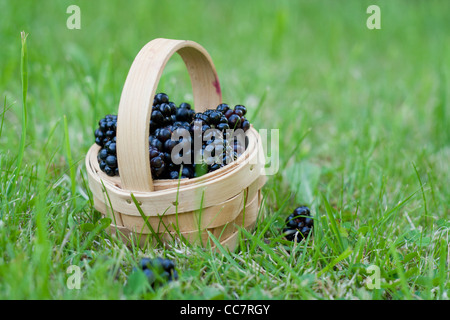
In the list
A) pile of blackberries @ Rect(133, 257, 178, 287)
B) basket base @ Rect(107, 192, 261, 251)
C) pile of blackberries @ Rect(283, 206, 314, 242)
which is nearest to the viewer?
pile of blackberries @ Rect(133, 257, 178, 287)

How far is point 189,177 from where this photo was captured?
140 cm

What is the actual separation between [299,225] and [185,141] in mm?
490

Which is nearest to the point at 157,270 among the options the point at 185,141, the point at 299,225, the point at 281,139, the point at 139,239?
the point at 139,239

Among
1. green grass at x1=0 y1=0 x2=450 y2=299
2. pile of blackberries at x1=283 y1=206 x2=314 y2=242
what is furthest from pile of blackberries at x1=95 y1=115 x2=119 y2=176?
pile of blackberries at x1=283 y1=206 x2=314 y2=242

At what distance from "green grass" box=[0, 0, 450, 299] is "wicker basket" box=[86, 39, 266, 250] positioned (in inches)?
2.5

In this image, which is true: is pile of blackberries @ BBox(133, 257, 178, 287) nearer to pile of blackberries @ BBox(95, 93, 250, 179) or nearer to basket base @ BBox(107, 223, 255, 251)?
basket base @ BBox(107, 223, 255, 251)

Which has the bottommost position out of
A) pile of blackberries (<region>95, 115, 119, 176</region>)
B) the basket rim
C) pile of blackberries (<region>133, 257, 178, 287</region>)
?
pile of blackberries (<region>133, 257, 178, 287</region>)

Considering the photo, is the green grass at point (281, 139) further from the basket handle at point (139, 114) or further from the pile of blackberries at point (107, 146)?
the basket handle at point (139, 114)

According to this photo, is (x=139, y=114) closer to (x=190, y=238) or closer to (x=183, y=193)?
(x=183, y=193)

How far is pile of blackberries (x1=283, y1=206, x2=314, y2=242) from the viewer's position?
1532 millimetres

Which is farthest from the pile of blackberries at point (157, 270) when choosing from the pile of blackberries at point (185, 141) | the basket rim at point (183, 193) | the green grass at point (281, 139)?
the pile of blackberries at point (185, 141)

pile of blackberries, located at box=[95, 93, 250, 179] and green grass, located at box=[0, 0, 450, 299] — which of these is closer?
green grass, located at box=[0, 0, 450, 299]

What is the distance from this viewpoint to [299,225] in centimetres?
155
